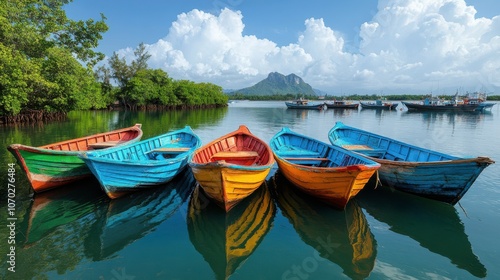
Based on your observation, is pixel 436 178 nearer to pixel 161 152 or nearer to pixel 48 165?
pixel 161 152

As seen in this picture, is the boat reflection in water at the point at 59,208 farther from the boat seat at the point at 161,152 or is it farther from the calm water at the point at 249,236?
the boat seat at the point at 161,152

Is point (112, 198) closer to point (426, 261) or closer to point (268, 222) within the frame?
point (268, 222)

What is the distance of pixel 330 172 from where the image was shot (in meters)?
7.05

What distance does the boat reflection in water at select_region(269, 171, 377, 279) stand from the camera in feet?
18.6

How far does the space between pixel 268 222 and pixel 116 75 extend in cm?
7037

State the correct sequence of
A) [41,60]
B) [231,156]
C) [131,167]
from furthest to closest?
[41,60] → [231,156] → [131,167]

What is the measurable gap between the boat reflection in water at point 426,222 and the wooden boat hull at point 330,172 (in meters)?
1.37

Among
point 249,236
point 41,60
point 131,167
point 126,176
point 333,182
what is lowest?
point 249,236

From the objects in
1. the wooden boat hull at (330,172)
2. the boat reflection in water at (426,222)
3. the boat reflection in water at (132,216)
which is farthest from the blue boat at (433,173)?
the boat reflection in water at (132,216)

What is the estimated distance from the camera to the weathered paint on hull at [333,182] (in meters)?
6.77

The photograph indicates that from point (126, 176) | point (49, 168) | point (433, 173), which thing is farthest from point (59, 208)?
point (433, 173)

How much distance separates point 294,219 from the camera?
7.49m

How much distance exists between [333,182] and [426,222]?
9.63 ft

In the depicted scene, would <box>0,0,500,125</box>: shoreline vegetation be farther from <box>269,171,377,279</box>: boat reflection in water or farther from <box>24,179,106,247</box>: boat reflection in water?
<box>269,171,377,279</box>: boat reflection in water
